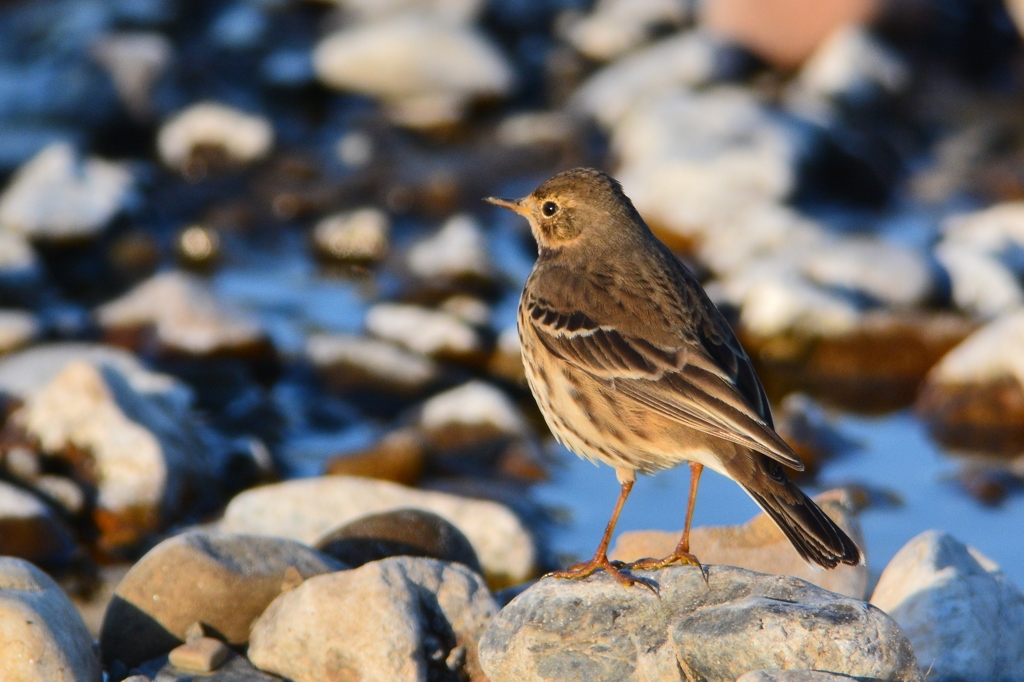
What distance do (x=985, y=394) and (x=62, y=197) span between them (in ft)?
27.0

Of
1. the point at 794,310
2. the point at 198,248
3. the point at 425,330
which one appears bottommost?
the point at 198,248

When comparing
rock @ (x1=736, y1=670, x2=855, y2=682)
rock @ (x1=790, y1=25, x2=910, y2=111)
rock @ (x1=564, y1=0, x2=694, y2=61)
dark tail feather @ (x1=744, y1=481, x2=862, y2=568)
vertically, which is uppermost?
rock @ (x1=790, y1=25, x2=910, y2=111)

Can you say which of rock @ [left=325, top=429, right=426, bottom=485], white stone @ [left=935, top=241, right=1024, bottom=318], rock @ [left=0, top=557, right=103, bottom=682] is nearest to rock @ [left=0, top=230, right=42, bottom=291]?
rock @ [left=325, top=429, right=426, bottom=485]

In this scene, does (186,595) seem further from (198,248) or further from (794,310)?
(198,248)

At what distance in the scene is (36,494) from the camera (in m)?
8.66

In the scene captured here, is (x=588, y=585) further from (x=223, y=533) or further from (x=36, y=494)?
(x=36, y=494)

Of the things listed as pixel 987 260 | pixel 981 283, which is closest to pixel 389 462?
pixel 981 283

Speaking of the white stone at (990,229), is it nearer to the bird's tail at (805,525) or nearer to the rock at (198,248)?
the rock at (198,248)

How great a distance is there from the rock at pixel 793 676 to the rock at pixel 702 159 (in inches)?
314

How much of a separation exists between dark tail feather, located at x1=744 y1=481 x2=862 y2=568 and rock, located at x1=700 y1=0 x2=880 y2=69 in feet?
36.2

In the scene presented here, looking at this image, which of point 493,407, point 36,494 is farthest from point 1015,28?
point 36,494

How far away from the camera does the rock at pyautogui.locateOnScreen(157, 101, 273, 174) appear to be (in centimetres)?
1427

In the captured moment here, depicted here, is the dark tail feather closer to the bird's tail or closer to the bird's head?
the bird's tail

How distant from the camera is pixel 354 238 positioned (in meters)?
12.9
